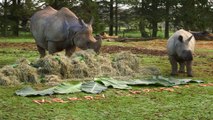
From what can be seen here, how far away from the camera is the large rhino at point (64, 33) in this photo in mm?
11484

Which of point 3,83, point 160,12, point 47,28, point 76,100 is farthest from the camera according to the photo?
point 160,12

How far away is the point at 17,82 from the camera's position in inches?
354

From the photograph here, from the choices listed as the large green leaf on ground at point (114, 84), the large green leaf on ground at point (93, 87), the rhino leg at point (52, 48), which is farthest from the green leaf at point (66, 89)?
the rhino leg at point (52, 48)

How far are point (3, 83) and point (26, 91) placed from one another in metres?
1.23

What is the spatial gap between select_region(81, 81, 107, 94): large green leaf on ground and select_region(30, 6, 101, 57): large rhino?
280cm

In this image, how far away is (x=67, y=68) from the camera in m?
9.91

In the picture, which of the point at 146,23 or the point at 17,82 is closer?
the point at 17,82

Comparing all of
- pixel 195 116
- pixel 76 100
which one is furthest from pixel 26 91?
pixel 195 116

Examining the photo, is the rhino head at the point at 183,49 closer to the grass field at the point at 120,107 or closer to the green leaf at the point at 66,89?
the grass field at the point at 120,107

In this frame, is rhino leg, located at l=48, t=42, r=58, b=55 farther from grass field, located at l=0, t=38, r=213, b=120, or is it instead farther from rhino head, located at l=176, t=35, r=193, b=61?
rhino head, located at l=176, t=35, r=193, b=61

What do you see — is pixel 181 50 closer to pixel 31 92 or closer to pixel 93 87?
pixel 93 87

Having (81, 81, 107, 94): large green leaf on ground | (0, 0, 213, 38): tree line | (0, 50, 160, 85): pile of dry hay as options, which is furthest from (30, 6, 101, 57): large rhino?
(0, 0, 213, 38): tree line

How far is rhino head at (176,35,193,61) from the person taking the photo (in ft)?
35.2

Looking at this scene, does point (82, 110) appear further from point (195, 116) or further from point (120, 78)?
point (120, 78)
